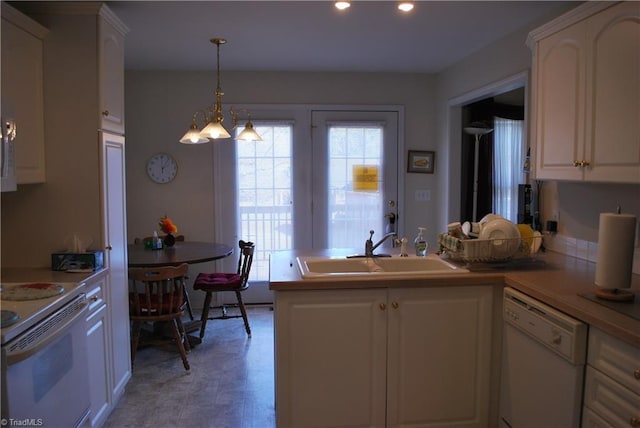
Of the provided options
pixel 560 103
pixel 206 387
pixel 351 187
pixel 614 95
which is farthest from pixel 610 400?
pixel 351 187

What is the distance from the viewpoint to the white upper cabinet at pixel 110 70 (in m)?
2.54

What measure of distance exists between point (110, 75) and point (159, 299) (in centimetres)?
148

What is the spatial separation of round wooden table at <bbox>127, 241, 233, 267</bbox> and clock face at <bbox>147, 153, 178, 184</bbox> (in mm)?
783

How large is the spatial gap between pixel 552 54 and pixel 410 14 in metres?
0.95

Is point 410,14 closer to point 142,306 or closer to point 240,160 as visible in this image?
point 240,160

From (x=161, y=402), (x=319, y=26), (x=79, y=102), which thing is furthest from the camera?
(x=319, y=26)

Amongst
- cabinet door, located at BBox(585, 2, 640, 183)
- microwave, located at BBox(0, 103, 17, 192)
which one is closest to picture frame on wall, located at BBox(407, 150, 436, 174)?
Result: cabinet door, located at BBox(585, 2, 640, 183)

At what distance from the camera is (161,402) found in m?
2.87

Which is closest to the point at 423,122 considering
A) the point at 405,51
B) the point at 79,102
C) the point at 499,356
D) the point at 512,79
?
the point at 405,51

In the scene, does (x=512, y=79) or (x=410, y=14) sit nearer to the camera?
(x=410, y=14)

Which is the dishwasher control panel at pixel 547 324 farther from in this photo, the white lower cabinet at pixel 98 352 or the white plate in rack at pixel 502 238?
the white lower cabinet at pixel 98 352

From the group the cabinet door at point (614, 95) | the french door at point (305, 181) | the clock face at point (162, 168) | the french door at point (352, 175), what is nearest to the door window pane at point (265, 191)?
the french door at point (305, 181)

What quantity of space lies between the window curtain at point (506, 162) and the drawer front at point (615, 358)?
3.59 m

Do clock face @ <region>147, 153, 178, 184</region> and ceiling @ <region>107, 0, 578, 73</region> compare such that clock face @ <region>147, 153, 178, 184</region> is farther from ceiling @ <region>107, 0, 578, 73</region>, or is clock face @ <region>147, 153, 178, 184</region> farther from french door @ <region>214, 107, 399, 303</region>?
ceiling @ <region>107, 0, 578, 73</region>
